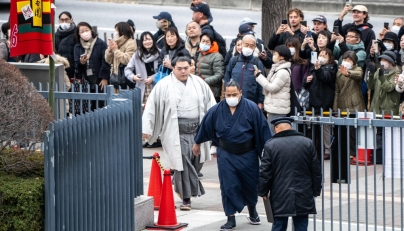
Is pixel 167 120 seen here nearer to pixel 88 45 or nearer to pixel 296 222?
pixel 296 222

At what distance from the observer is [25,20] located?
30.2ft

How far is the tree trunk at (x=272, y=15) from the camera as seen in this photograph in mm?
16625

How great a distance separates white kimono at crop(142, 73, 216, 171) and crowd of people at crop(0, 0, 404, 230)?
0.04ft

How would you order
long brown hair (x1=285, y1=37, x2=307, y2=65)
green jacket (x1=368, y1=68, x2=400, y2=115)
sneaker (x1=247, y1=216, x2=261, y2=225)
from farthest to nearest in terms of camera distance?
long brown hair (x1=285, y1=37, x2=307, y2=65) → green jacket (x1=368, y1=68, x2=400, y2=115) → sneaker (x1=247, y1=216, x2=261, y2=225)

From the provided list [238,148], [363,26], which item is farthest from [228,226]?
[363,26]

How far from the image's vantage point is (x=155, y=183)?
38.0 feet

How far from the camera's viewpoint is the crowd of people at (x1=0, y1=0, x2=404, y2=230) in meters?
10.7

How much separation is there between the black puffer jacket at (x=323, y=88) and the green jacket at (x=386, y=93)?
64 centimetres

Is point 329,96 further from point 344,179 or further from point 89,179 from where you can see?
point 89,179

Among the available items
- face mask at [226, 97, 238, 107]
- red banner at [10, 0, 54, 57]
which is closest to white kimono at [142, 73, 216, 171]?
face mask at [226, 97, 238, 107]

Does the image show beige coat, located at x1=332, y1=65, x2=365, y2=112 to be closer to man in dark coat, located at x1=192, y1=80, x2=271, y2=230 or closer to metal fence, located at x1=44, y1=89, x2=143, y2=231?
man in dark coat, located at x1=192, y1=80, x2=271, y2=230

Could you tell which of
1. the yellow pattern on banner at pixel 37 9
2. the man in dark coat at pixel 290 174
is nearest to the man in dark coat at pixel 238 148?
the man in dark coat at pixel 290 174

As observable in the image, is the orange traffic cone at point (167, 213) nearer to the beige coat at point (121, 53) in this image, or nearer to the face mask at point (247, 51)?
the face mask at point (247, 51)

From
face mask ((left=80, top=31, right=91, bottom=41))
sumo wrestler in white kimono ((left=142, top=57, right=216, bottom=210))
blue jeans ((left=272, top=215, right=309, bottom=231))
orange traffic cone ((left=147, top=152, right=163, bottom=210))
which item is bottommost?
blue jeans ((left=272, top=215, right=309, bottom=231))
